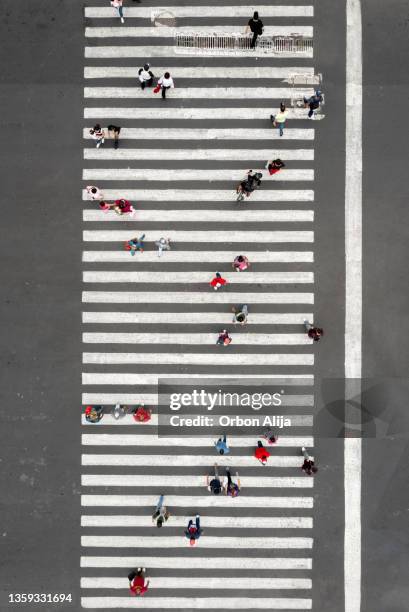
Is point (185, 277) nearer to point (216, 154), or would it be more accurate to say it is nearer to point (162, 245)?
point (162, 245)

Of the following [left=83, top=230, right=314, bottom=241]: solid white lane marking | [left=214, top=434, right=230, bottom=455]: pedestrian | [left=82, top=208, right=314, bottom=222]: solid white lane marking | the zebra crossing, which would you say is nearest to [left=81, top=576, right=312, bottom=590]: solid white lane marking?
the zebra crossing

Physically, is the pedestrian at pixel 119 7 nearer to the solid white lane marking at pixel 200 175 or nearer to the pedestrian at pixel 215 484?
the solid white lane marking at pixel 200 175

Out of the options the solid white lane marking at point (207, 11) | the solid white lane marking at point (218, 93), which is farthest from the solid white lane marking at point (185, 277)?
the solid white lane marking at point (207, 11)

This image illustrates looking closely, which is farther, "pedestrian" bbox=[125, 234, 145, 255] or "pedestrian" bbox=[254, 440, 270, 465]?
"pedestrian" bbox=[125, 234, 145, 255]

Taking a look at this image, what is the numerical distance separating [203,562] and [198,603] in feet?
4.55

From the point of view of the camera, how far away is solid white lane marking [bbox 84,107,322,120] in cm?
1670

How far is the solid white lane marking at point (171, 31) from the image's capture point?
16.7 m

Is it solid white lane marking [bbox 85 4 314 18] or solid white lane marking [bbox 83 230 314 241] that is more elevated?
solid white lane marking [bbox 85 4 314 18]

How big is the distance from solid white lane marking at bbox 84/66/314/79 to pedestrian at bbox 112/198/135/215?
4208 millimetres

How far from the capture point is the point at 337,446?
16.8 metres

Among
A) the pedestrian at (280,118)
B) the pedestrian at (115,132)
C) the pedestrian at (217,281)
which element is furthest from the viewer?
the pedestrian at (217,281)

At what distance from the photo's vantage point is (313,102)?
53.2 feet

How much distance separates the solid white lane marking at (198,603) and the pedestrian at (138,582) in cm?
60

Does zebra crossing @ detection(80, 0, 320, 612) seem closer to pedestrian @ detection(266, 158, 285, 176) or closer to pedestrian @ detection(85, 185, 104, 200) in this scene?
pedestrian @ detection(85, 185, 104, 200)
